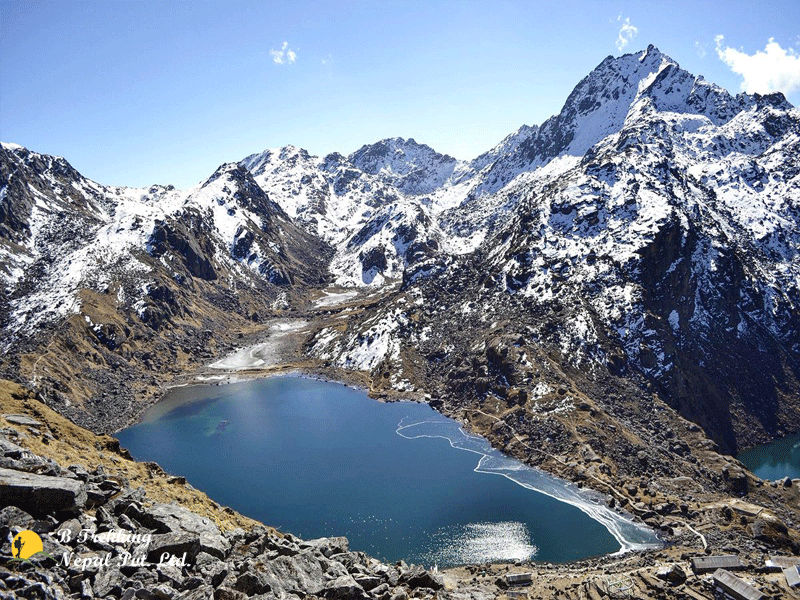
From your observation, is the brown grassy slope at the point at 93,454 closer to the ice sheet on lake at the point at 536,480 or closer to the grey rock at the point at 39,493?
the grey rock at the point at 39,493

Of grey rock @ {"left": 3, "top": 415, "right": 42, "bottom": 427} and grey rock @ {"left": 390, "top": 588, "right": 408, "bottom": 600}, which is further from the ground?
grey rock @ {"left": 3, "top": 415, "right": 42, "bottom": 427}

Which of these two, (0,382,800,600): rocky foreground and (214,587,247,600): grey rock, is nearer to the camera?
(0,382,800,600): rocky foreground

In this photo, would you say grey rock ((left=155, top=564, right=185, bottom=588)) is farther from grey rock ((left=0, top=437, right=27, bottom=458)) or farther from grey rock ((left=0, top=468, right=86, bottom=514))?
grey rock ((left=0, top=437, right=27, bottom=458))

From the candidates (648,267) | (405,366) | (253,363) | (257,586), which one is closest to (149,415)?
(253,363)

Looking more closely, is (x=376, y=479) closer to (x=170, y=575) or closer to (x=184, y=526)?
(x=184, y=526)

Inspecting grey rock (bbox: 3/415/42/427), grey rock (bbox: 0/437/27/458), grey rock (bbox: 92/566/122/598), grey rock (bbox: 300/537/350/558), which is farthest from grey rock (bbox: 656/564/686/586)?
grey rock (bbox: 3/415/42/427)

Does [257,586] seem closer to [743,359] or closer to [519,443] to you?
[519,443]
